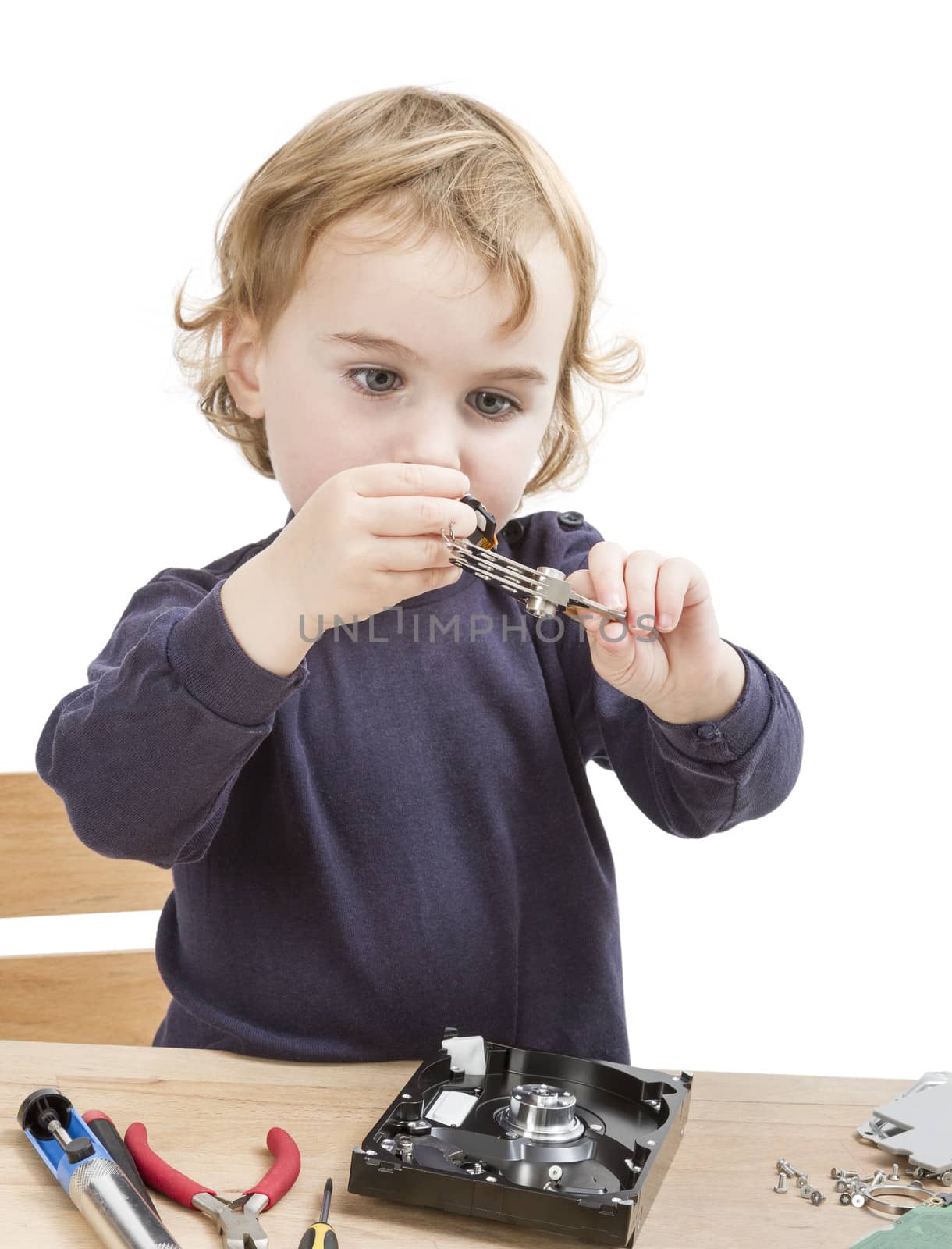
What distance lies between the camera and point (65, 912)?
46.6 inches

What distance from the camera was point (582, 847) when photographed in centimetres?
114

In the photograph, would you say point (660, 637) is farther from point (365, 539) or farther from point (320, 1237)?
point (320, 1237)

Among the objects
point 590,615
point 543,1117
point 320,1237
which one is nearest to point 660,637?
point 590,615

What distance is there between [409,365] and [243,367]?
0.24 metres

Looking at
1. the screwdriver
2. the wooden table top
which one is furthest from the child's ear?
the screwdriver

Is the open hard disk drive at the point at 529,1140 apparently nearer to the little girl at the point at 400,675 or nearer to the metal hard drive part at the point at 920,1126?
the metal hard drive part at the point at 920,1126

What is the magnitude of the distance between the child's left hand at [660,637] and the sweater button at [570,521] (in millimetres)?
319

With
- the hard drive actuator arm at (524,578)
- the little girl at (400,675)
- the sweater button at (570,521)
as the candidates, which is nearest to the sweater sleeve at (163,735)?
the little girl at (400,675)

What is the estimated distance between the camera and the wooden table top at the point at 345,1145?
2.19 feet

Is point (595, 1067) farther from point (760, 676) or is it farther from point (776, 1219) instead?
point (760, 676)

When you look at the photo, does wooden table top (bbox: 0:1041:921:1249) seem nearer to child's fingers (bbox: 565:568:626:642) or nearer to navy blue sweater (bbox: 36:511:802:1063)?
navy blue sweater (bbox: 36:511:802:1063)

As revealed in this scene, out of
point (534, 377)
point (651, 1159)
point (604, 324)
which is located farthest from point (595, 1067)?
point (604, 324)

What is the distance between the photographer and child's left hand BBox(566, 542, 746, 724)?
2.69 ft

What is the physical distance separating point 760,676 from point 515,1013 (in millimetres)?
384
